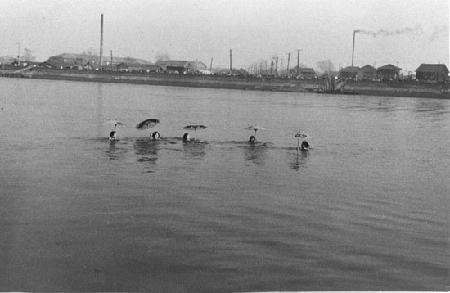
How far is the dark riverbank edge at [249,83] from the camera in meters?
114

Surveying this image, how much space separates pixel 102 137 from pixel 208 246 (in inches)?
820

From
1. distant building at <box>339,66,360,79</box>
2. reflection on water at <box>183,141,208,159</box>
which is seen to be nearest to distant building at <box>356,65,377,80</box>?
distant building at <box>339,66,360,79</box>

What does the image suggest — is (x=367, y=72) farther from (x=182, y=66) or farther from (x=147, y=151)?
(x=147, y=151)

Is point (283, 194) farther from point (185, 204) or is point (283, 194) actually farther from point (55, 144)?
point (55, 144)

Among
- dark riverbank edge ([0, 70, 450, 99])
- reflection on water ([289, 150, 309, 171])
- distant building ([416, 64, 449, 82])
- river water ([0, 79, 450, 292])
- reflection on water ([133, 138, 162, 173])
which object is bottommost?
river water ([0, 79, 450, 292])

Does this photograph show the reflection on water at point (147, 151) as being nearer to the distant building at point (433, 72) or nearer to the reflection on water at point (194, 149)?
the reflection on water at point (194, 149)

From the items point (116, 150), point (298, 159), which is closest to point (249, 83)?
point (298, 159)

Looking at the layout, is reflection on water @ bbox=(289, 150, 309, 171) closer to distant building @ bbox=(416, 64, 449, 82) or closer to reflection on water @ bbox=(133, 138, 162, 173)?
reflection on water @ bbox=(133, 138, 162, 173)

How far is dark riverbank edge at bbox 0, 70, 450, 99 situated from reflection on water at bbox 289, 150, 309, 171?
8373cm

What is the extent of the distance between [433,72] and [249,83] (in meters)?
43.7

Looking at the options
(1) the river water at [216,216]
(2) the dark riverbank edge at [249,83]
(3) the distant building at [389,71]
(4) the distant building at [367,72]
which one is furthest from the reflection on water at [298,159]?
(4) the distant building at [367,72]

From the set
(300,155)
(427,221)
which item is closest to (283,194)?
(427,221)

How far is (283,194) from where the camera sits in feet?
62.8

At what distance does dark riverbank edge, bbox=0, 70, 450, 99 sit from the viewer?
114m
